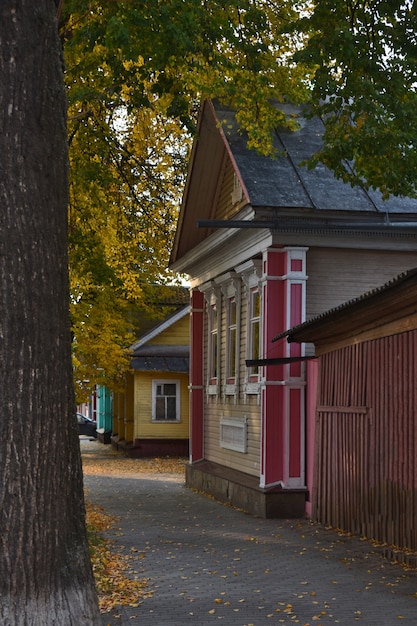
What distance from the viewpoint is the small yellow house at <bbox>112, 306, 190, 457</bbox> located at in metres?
→ 40.2

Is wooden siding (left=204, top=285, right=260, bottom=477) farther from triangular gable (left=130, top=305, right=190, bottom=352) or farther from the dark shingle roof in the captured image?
triangular gable (left=130, top=305, right=190, bottom=352)

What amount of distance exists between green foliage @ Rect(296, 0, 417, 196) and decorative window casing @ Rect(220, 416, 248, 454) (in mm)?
7877

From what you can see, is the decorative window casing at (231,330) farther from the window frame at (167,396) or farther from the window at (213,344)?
the window frame at (167,396)

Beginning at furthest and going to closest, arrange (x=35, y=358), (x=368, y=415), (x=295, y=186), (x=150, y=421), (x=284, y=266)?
1. (x=150, y=421)
2. (x=295, y=186)
3. (x=284, y=266)
4. (x=368, y=415)
5. (x=35, y=358)

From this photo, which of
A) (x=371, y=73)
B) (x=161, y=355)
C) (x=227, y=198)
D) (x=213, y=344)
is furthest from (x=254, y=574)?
(x=161, y=355)

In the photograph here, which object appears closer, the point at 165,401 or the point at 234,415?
the point at 234,415

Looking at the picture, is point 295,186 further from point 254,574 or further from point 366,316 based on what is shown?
point 254,574

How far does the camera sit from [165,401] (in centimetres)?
4078

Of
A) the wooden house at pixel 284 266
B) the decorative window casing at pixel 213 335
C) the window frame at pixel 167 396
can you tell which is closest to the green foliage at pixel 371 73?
the wooden house at pixel 284 266

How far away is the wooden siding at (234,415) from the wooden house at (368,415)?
2.70 meters

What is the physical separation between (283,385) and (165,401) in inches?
868

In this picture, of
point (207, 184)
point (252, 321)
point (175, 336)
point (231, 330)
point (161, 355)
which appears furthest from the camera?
point (175, 336)

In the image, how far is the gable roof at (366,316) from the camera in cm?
1304

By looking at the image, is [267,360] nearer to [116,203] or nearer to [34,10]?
[116,203]
